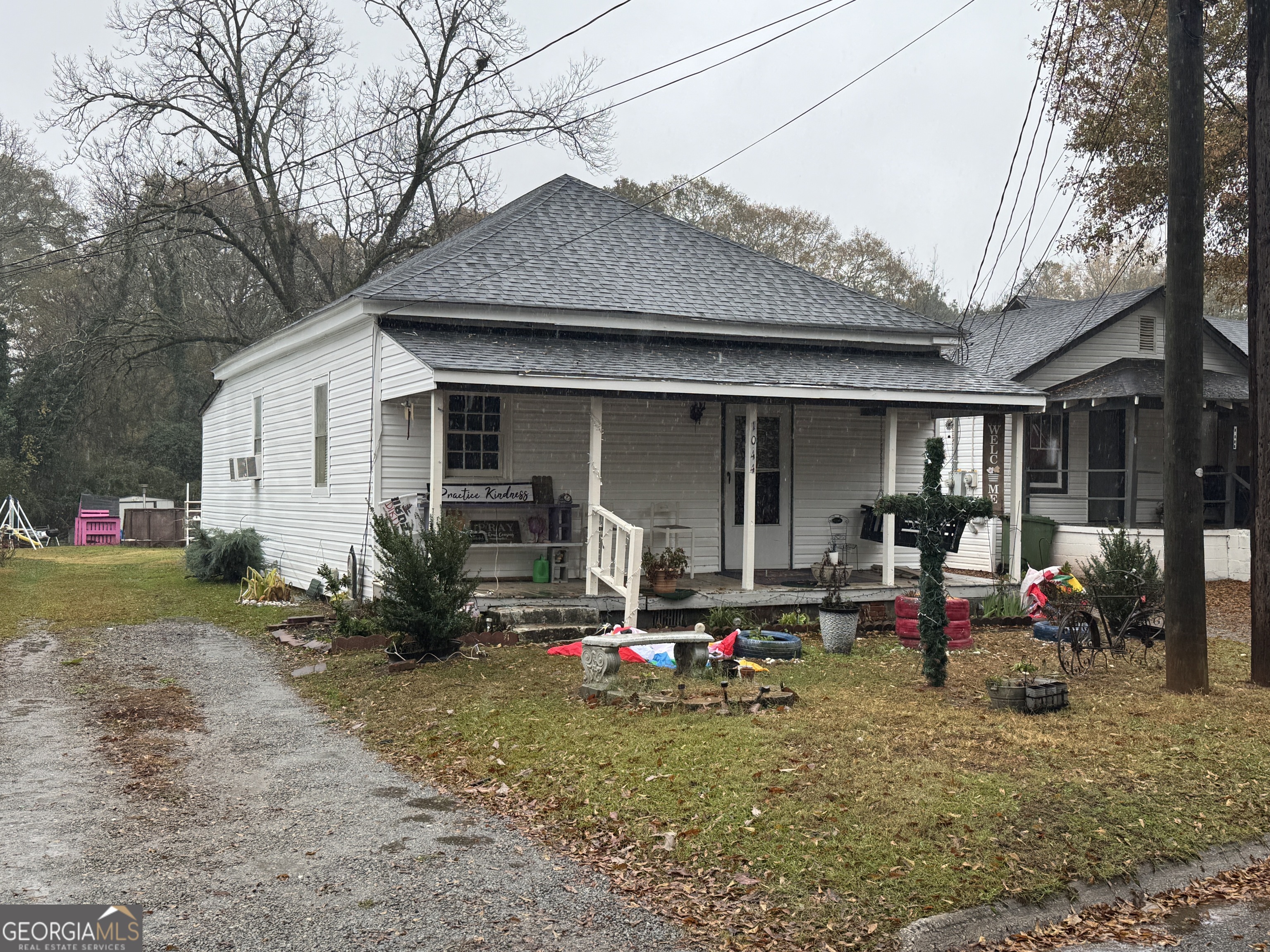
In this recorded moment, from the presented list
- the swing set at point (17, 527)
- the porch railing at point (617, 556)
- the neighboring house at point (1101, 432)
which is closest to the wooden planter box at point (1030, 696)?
the porch railing at point (617, 556)

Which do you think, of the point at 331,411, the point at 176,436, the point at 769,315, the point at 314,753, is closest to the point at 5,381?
the point at 176,436

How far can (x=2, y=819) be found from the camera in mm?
5801

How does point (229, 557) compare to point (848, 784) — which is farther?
point (229, 557)

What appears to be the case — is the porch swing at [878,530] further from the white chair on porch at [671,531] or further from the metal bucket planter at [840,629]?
the metal bucket planter at [840,629]

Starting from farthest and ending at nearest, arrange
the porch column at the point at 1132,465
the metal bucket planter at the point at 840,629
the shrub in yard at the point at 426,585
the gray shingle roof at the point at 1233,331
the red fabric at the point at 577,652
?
the gray shingle roof at the point at 1233,331 → the porch column at the point at 1132,465 → the metal bucket planter at the point at 840,629 → the red fabric at the point at 577,652 → the shrub in yard at the point at 426,585

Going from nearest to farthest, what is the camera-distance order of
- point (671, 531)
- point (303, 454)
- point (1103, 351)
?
1. point (671, 531)
2. point (303, 454)
3. point (1103, 351)

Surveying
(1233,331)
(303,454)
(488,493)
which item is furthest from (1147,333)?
(303,454)

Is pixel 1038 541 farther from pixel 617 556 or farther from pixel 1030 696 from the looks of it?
pixel 1030 696

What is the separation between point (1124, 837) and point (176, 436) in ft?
121

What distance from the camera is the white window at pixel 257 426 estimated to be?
1905 centimetres

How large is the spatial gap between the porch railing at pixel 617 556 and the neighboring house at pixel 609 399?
46 mm

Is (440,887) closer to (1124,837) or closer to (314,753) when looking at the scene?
(314,753)

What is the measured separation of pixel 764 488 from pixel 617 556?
4157 millimetres

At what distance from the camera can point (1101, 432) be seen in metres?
21.5
